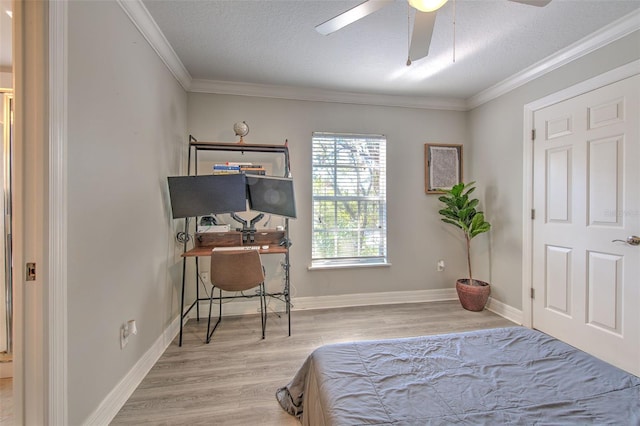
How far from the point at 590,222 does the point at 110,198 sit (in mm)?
3529

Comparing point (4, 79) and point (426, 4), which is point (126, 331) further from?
point (426, 4)

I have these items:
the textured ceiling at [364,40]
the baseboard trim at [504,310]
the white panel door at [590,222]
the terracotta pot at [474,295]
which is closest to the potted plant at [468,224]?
the terracotta pot at [474,295]

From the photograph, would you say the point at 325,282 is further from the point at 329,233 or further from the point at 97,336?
the point at 97,336

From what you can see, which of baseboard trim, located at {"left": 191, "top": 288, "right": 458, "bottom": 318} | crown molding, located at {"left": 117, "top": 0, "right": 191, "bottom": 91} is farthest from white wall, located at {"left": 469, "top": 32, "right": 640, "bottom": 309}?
crown molding, located at {"left": 117, "top": 0, "right": 191, "bottom": 91}

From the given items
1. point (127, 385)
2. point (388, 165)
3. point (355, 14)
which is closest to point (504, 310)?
point (388, 165)

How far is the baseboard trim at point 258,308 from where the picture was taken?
5.08 feet

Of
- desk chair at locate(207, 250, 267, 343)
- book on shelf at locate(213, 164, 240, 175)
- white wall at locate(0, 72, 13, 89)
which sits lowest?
desk chair at locate(207, 250, 267, 343)

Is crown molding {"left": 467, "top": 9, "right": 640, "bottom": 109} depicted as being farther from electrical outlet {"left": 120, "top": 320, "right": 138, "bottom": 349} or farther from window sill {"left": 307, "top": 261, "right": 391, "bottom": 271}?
electrical outlet {"left": 120, "top": 320, "right": 138, "bottom": 349}

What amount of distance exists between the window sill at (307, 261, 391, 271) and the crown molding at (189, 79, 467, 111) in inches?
77.7

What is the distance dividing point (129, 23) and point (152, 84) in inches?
16.4

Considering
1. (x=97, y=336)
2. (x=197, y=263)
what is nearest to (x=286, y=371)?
(x=97, y=336)

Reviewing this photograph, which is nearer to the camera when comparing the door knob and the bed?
the bed

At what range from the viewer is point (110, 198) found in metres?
1.51

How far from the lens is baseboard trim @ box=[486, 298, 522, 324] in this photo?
8.92 feet
